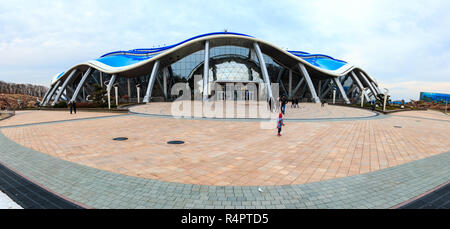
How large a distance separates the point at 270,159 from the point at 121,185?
3983mm

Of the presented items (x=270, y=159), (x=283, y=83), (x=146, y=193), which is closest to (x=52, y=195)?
(x=146, y=193)

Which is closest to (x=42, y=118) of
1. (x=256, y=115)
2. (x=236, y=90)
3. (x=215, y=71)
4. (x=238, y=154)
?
(x=256, y=115)

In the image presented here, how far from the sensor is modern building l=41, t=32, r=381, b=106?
39219 mm

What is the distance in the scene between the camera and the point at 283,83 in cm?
5097

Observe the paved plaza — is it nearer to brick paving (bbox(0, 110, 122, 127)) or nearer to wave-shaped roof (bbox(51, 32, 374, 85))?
brick paving (bbox(0, 110, 122, 127))

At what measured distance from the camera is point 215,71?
43250 millimetres

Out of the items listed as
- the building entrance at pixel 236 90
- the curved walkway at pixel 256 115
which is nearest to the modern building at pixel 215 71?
the building entrance at pixel 236 90

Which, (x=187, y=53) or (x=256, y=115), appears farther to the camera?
(x=187, y=53)

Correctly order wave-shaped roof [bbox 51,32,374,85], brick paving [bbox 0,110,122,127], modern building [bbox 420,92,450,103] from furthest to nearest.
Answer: modern building [bbox 420,92,450,103] < wave-shaped roof [bbox 51,32,374,85] < brick paving [bbox 0,110,122,127]

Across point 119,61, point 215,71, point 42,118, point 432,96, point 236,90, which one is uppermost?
point 119,61

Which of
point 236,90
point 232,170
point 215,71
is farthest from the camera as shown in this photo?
point 215,71

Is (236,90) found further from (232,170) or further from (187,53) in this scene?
(232,170)

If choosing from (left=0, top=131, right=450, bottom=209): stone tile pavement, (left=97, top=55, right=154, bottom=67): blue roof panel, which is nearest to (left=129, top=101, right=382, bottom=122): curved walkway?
(left=0, top=131, right=450, bottom=209): stone tile pavement
